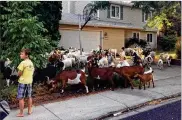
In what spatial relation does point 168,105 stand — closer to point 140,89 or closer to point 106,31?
point 140,89

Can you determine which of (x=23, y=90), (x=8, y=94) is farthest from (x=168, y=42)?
(x=23, y=90)

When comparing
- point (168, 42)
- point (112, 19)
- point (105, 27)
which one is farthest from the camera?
point (168, 42)

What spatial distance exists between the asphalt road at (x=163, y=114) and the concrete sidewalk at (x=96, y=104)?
0.66 m

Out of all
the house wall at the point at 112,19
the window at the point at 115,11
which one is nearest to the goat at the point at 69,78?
the house wall at the point at 112,19

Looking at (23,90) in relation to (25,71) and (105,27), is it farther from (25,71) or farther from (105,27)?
(105,27)

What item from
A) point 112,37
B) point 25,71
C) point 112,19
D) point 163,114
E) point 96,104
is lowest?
point 163,114

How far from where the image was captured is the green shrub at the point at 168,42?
30.0 m

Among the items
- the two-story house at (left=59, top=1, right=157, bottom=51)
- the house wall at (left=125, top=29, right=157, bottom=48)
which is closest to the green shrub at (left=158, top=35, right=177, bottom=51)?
the house wall at (left=125, top=29, right=157, bottom=48)

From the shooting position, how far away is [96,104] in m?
8.47

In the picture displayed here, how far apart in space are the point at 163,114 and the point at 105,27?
1776 cm

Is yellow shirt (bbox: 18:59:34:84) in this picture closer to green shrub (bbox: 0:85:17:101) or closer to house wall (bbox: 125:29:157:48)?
green shrub (bbox: 0:85:17:101)

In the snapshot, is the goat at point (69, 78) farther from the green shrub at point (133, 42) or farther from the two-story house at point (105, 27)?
the green shrub at point (133, 42)

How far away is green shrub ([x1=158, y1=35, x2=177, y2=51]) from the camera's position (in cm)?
3000

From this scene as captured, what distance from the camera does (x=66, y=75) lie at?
956 cm
